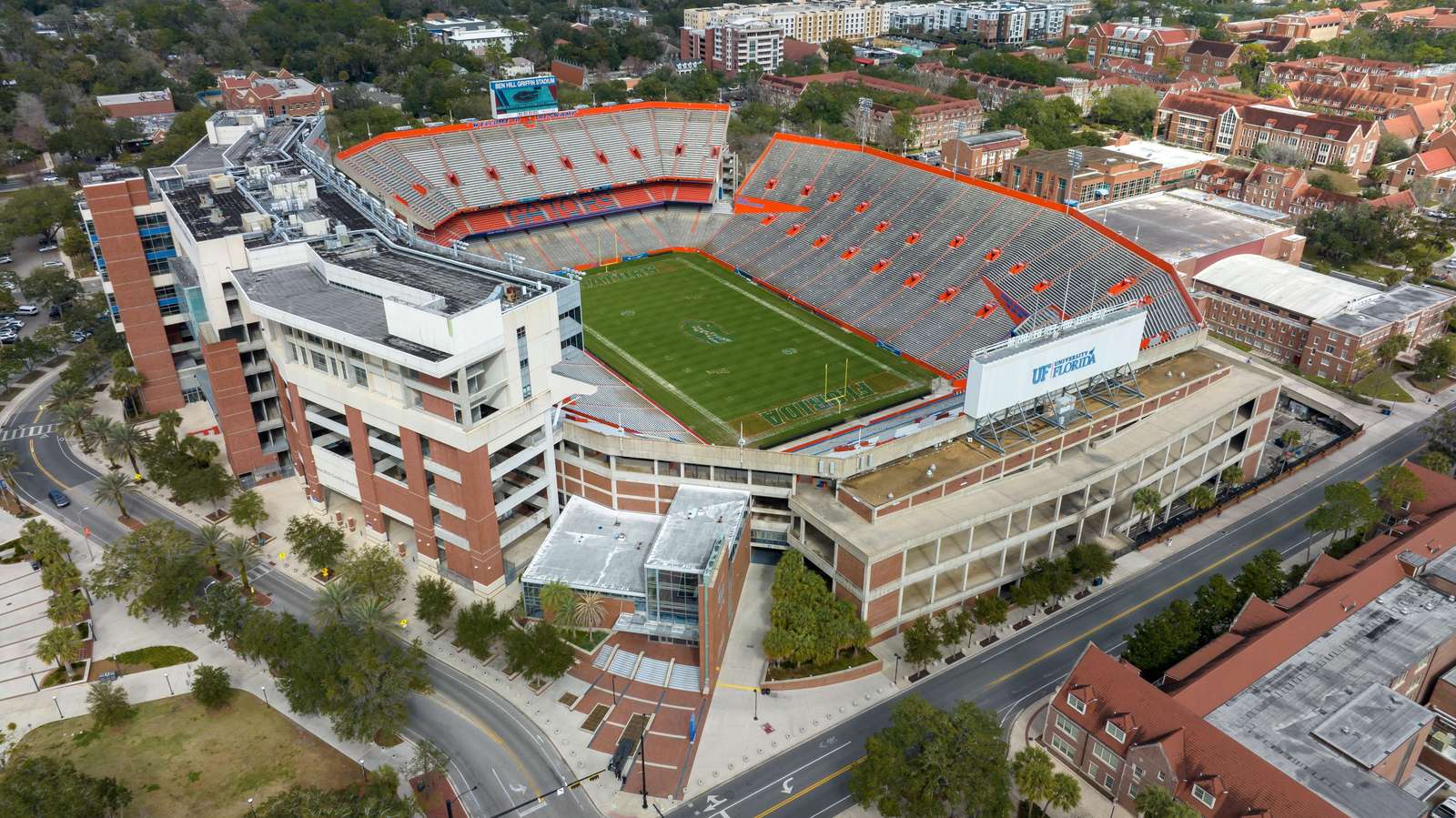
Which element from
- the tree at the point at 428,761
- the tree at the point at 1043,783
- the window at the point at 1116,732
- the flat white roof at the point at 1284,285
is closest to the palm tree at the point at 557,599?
the tree at the point at 428,761

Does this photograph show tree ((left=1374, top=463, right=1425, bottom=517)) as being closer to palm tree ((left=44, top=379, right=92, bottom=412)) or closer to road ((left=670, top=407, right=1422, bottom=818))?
road ((left=670, top=407, right=1422, bottom=818))

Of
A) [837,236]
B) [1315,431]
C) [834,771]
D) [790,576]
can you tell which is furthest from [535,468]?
[1315,431]

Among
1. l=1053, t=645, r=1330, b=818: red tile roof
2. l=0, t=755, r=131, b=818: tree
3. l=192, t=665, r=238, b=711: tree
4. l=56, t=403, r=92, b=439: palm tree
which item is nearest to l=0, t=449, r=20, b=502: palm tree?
l=56, t=403, r=92, b=439: palm tree

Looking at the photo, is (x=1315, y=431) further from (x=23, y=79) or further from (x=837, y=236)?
(x=23, y=79)

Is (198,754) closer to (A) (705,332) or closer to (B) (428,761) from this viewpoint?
(B) (428,761)

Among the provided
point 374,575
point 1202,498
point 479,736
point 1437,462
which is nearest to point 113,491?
point 374,575

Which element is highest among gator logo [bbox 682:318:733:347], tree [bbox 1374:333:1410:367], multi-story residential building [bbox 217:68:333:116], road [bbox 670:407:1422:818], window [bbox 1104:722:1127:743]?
multi-story residential building [bbox 217:68:333:116]

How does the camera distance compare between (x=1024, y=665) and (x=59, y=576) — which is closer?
(x=1024, y=665)
